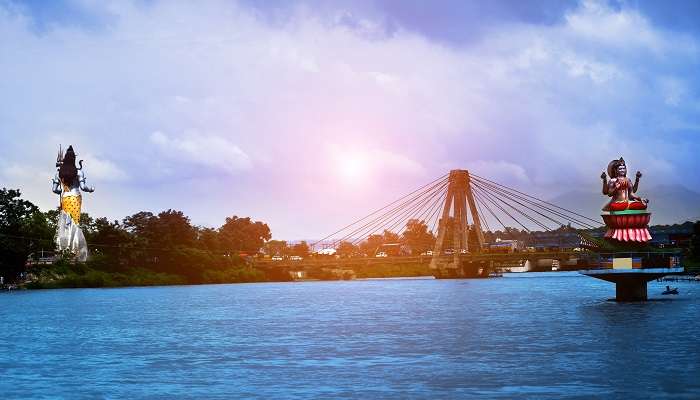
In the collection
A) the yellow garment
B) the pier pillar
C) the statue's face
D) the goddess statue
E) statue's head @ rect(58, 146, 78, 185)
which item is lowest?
the pier pillar

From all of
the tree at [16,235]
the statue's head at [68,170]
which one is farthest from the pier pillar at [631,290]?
the statue's head at [68,170]

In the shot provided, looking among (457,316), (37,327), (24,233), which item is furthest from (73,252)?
(457,316)

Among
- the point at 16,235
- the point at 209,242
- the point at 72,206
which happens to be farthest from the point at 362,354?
the point at 209,242

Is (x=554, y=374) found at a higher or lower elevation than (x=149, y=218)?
lower

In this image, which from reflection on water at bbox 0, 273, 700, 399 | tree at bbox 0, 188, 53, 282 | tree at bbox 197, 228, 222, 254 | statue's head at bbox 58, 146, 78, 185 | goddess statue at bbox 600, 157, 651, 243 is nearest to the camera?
reflection on water at bbox 0, 273, 700, 399

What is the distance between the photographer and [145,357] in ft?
147

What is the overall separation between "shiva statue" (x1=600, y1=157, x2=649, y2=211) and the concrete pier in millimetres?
5651

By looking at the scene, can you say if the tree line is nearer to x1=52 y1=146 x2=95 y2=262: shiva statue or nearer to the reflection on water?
x1=52 y1=146 x2=95 y2=262: shiva statue

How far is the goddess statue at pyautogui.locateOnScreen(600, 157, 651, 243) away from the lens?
7806 cm

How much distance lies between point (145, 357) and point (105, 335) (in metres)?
15.4

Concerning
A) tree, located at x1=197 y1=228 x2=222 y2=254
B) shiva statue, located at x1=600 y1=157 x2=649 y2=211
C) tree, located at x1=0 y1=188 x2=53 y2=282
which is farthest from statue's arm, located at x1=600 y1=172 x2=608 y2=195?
tree, located at x1=197 y1=228 x2=222 y2=254

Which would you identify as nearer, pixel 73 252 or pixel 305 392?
pixel 305 392

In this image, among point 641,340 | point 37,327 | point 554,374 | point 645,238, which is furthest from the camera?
point 645,238

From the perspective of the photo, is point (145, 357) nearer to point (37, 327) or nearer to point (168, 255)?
point (37, 327)
